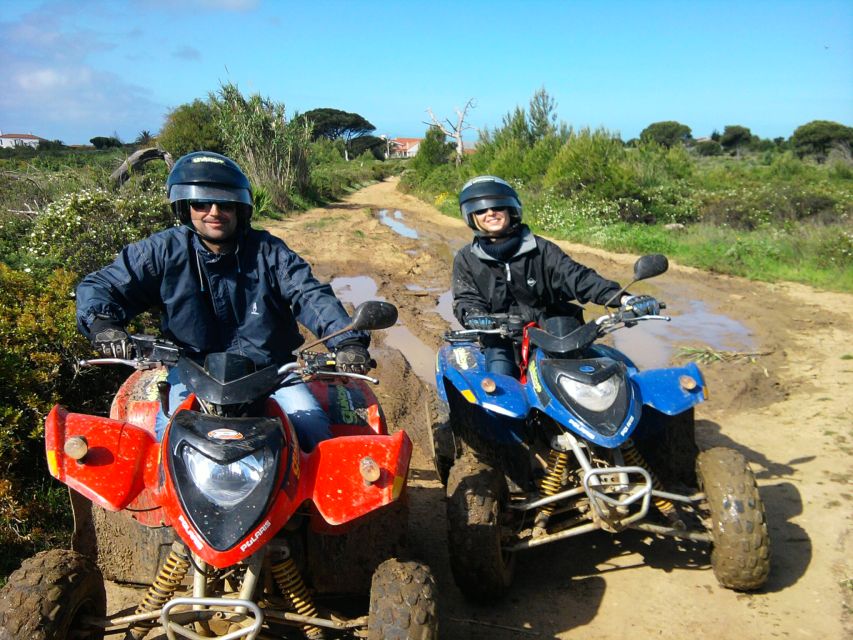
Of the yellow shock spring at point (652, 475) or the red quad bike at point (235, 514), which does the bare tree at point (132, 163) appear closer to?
the red quad bike at point (235, 514)

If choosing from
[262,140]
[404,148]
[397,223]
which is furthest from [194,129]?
[404,148]

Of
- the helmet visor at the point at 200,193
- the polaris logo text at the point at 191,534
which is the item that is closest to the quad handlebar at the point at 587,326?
Answer: the helmet visor at the point at 200,193

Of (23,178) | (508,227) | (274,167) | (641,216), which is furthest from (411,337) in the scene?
(274,167)

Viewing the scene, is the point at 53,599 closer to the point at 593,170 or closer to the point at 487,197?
the point at 487,197

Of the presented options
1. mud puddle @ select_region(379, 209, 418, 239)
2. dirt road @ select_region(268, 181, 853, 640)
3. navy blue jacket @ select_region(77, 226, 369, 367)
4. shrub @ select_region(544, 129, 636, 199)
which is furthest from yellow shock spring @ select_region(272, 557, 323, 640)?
shrub @ select_region(544, 129, 636, 199)

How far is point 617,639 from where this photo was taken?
3.26 metres

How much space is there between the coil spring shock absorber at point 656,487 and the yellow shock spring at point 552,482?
300mm

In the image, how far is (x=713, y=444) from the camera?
18.3 ft

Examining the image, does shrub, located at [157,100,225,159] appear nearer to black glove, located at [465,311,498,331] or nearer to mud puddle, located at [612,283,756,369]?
mud puddle, located at [612,283,756,369]

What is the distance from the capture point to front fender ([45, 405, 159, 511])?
257cm

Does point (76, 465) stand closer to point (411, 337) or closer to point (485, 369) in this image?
point (485, 369)

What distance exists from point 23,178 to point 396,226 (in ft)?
35.3

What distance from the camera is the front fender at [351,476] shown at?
101 inches

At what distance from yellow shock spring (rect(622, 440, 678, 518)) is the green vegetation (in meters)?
8.65
